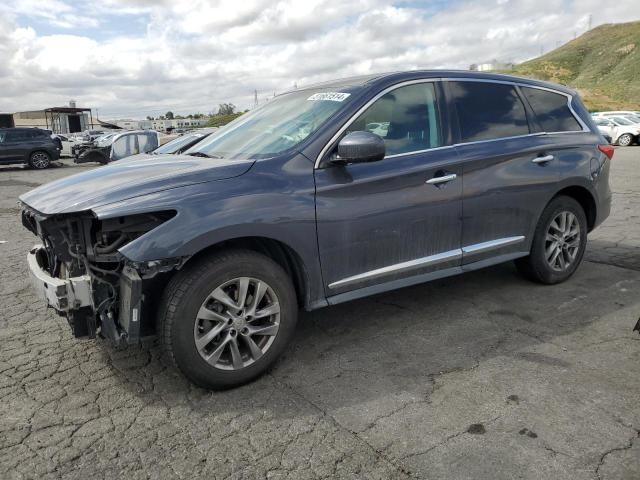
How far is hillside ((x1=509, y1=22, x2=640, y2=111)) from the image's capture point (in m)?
64.1

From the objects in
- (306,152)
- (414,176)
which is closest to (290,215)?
(306,152)

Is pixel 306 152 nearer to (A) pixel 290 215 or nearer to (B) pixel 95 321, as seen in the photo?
(A) pixel 290 215

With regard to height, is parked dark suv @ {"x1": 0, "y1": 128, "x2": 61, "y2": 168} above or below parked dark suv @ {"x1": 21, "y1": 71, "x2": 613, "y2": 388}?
above

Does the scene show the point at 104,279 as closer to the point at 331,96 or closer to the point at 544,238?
the point at 331,96

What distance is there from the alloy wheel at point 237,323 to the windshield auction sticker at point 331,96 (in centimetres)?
141

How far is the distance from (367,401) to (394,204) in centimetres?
130

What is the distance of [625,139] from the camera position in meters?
25.8

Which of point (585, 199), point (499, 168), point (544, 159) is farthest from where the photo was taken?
point (585, 199)

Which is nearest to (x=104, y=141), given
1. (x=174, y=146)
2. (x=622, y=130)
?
(x=174, y=146)

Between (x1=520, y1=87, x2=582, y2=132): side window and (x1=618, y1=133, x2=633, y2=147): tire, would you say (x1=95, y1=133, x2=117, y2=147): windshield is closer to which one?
(x1=520, y1=87, x2=582, y2=132): side window

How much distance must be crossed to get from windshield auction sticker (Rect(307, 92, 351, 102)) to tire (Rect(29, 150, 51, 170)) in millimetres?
22275

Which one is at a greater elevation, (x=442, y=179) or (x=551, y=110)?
(x=551, y=110)

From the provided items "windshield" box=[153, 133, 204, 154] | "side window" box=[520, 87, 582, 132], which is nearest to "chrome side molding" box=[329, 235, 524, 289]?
"side window" box=[520, 87, 582, 132]

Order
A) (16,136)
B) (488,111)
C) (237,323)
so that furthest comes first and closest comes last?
(16,136) → (488,111) → (237,323)
